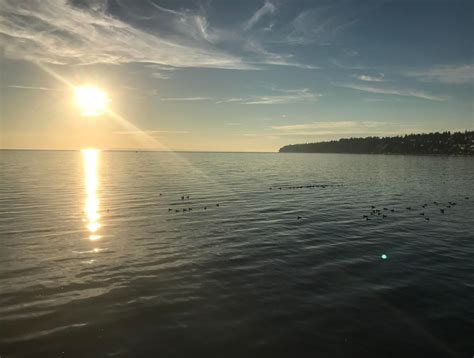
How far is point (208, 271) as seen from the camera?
16.5 m

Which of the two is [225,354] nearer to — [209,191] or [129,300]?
[129,300]

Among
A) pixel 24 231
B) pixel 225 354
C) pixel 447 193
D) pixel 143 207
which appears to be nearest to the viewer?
pixel 225 354

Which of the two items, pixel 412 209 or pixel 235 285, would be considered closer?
pixel 235 285

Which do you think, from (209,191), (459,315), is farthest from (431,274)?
(209,191)

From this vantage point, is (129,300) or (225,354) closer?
(225,354)

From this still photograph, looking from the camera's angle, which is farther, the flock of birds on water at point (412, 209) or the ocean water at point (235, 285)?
the flock of birds on water at point (412, 209)

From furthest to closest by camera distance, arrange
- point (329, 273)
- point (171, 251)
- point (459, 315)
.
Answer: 1. point (171, 251)
2. point (329, 273)
3. point (459, 315)

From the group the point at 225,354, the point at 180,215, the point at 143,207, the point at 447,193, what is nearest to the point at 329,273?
the point at 225,354

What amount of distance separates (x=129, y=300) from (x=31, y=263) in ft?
25.2

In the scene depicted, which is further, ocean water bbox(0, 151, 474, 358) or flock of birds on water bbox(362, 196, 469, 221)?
flock of birds on water bbox(362, 196, 469, 221)

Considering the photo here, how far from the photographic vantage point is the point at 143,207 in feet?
117

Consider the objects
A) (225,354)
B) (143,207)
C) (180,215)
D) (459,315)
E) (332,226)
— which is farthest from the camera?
(143,207)

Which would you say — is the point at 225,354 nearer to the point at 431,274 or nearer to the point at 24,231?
the point at 431,274

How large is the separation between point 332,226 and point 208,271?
14.1 meters
